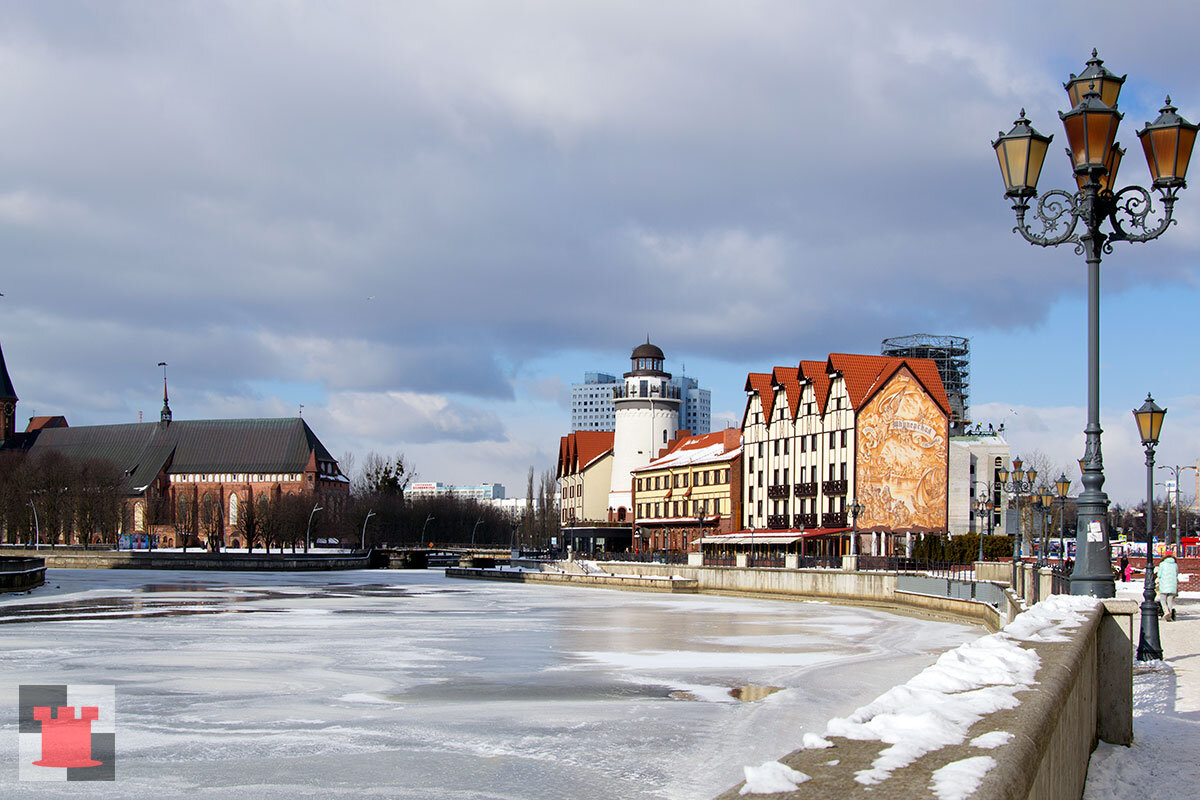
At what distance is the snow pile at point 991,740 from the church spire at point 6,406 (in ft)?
643

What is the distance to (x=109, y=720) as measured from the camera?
47.5 feet

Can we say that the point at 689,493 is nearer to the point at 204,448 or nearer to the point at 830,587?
the point at 830,587

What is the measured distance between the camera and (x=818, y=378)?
84625 millimetres

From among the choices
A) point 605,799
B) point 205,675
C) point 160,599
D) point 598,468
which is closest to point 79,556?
point 598,468

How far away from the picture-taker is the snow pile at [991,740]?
432 centimetres

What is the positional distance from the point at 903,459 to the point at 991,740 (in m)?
77.2

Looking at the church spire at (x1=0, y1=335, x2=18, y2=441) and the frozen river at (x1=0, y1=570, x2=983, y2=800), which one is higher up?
the church spire at (x1=0, y1=335, x2=18, y2=441)

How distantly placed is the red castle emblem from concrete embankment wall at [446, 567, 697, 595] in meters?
55.7

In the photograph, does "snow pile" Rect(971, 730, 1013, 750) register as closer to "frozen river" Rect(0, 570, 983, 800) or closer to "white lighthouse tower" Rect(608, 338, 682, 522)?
"frozen river" Rect(0, 570, 983, 800)

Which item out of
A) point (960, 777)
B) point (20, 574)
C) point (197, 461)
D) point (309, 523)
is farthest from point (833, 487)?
point (197, 461)

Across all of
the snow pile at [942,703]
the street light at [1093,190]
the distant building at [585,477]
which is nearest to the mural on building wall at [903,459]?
the distant building at [585,477]

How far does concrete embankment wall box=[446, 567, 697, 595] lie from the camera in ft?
233

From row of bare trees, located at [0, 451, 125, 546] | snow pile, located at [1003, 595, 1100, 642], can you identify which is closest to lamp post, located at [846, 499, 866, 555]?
snow pile, located at [1003, 595, 1100, 642]

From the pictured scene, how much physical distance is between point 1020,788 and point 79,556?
117962mm
